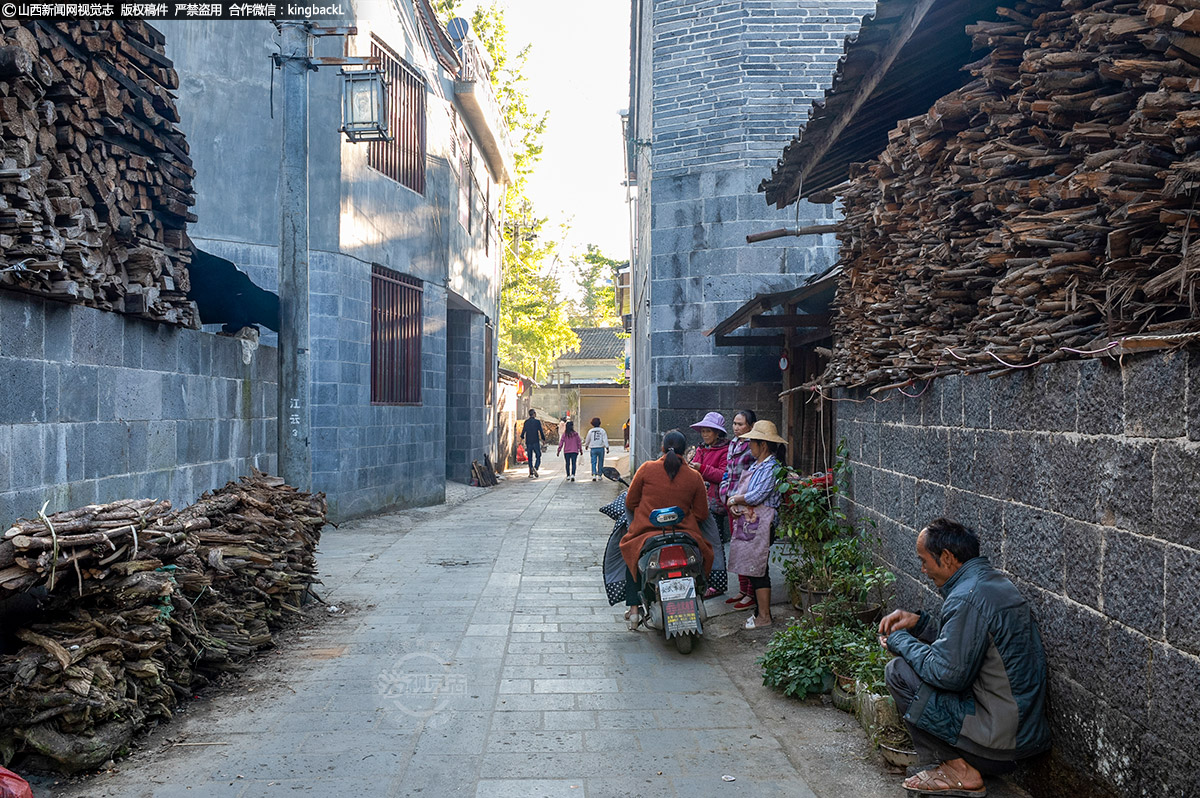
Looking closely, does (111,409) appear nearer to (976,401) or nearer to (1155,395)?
(976,401)

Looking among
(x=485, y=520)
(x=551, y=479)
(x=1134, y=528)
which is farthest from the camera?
(x=551, y=479)

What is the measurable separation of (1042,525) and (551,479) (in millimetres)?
21005

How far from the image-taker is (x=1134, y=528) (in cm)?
320

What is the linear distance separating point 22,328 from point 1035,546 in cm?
526

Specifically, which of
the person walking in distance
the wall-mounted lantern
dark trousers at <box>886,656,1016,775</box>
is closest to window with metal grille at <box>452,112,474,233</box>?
the person walking in distance

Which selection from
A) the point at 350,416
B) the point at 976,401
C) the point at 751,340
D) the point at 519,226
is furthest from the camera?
the point at 519,226

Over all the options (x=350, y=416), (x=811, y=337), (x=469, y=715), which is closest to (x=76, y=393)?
(x=469, y=715)

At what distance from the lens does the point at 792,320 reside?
10820mm

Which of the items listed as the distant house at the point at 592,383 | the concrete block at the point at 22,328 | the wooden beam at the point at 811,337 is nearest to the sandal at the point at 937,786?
the concrete block at the point at 22,328

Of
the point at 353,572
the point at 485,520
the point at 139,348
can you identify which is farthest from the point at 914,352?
the point at 485,520

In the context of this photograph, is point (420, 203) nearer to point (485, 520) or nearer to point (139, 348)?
point (485, 520)

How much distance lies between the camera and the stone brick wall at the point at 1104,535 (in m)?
2.94

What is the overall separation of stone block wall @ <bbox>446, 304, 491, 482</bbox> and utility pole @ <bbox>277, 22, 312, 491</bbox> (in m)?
12.5

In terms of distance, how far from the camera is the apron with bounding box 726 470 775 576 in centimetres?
734
